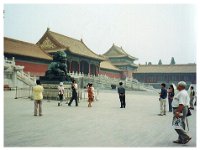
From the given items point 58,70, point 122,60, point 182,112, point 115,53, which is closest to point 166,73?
point 122,60

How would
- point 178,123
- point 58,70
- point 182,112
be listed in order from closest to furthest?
1. point 178,123
2. point 182,112
3. point 58,70

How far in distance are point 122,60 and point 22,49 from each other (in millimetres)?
26566

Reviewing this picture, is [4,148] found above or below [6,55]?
below

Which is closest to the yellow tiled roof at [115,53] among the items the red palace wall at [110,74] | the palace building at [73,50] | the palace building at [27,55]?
the red palace wall at [110,74]

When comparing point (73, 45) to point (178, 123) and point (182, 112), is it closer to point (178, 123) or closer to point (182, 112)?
point (182, 112)

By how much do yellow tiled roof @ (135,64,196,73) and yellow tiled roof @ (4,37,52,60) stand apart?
22.9 m

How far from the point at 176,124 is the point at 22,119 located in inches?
188

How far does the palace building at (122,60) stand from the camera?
1804 inches

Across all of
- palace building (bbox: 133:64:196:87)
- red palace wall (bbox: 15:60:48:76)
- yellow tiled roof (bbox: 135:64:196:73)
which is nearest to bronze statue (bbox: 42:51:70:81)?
red palace wall (bbox: 15:60:48:76)

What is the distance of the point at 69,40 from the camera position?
3394 centimetres

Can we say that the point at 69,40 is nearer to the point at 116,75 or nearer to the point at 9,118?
the point at 116,75

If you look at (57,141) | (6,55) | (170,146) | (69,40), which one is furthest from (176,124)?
(69,40)

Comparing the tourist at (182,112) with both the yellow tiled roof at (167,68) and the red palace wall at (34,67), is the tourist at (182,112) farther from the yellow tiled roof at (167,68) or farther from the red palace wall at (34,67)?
the yellow tiled roof at (167,68)

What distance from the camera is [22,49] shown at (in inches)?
942
